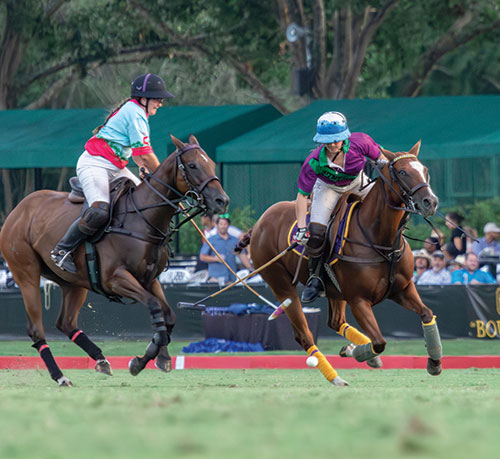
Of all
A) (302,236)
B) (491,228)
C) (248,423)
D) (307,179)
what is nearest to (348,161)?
(307,179)

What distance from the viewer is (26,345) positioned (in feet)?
51.4

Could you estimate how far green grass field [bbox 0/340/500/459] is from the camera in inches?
168

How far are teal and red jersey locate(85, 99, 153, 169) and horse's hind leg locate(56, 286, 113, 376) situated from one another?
1.45 metres

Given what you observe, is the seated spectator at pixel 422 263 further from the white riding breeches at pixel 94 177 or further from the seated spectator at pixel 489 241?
the white riding breeches at pixel 94 177

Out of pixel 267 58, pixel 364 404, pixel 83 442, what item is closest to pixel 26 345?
pixel 364 404

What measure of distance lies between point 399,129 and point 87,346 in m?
12.0

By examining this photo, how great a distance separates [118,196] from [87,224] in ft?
1.52

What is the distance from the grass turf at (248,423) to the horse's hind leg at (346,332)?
1182mm

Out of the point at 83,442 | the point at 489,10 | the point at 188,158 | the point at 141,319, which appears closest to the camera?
the point at 83,442

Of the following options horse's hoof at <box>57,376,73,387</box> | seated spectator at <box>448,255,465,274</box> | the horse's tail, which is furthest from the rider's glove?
seated spectator at <box>448,255,465,274</box>

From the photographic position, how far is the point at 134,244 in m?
9.35

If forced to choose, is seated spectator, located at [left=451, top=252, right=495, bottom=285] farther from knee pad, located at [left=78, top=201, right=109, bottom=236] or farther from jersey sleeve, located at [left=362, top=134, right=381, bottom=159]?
knee pad, located at [left=78, top=201, right=109, bottom=236]

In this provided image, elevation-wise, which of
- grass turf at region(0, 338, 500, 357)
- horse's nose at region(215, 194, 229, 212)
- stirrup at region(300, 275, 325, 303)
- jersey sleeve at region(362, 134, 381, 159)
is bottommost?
grass turf at region(0, 338, 500, 357)

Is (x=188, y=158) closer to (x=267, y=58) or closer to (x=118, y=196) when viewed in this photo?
(x=118, y=196)
